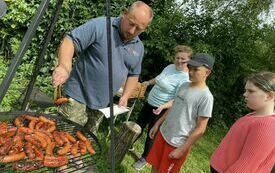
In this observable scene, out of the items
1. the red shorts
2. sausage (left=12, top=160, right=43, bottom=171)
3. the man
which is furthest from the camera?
the red shorts

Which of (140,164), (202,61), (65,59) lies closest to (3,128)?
(65,59)

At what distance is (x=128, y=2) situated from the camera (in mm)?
6469

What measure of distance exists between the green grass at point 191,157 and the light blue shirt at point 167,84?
0.85 m

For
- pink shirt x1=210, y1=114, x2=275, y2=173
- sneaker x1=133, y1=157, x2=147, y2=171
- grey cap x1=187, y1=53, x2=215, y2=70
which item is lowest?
sneaker x1=133, y1=157, x2=147, y2=171

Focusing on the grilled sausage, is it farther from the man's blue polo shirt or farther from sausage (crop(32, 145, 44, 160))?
the man's blue polo shirt

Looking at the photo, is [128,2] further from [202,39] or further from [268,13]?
[268,13]

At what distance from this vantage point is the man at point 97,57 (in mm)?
3234

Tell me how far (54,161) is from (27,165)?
160mm

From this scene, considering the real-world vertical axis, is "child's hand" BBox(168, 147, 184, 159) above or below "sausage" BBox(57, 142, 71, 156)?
below

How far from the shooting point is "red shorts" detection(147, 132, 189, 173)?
383cm

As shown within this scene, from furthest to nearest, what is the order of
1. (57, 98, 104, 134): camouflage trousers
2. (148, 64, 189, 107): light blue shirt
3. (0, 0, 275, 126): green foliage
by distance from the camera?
1. (0, 0, 275, 126): green foliage
2. (148, 64, 189, 107): light blue shirt
3. (57, 98, 104, 134): camouflage trousers

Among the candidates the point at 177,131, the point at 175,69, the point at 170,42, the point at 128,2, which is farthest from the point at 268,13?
the point at 177,131

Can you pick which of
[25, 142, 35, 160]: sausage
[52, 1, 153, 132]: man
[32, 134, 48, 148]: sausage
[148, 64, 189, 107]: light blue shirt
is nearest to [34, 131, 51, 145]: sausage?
[32, 134, 48, 148]: sausage

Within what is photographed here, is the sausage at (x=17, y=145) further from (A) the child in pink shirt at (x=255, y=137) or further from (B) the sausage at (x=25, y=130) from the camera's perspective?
(A) the child in pink shirt at (x=255, y=137)
